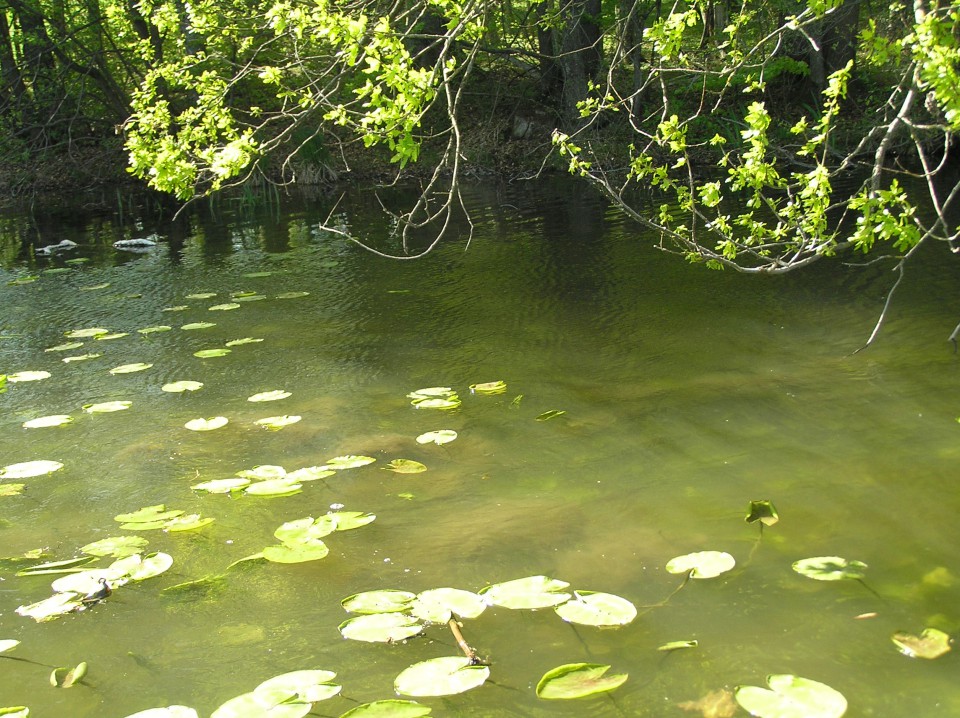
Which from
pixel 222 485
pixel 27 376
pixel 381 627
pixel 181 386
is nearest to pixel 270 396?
pixel 181 386

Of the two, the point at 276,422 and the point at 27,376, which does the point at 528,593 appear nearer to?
the point at 276,422

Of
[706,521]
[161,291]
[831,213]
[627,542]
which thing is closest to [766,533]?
[706,521]

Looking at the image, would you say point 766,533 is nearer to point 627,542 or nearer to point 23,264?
point 627,542

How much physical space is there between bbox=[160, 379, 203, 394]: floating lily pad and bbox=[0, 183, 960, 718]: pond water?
0.15ft

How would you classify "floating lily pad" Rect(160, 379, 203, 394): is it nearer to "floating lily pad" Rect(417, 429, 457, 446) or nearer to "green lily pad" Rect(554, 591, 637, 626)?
"floating lily pad" Rect(417, 429, 457, 446)

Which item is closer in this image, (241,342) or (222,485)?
(222,485)

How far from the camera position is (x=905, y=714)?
6.84 ft

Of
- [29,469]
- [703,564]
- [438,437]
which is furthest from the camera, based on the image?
[438,437]

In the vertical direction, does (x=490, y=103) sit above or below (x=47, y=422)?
above

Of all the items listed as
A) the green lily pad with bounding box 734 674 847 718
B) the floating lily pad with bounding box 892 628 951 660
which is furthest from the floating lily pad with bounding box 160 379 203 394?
the floating lily pad with bounding box 892 628 951 660

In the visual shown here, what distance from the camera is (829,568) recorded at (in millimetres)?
2705

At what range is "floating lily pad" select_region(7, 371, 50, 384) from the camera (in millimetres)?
5176

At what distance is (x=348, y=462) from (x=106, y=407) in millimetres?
1598

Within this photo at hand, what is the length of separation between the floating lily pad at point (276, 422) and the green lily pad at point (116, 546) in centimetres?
110
